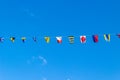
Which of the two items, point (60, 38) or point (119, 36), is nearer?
point (119, 36)

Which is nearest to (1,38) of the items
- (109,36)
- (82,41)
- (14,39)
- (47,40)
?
(14,39)

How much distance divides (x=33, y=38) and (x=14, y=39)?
174 centimetres

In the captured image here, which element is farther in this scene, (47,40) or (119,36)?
(47,40)

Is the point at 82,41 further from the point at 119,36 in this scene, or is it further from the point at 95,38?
the point at 119,36

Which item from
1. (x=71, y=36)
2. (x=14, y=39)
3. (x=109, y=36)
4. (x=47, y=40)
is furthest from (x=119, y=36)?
(x=14, y=39)

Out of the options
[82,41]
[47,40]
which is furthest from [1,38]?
[82,41]

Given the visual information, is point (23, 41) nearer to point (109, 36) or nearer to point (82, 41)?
point (82, 41)

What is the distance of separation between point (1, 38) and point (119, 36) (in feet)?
33.4

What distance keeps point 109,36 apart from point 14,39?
8.16 m

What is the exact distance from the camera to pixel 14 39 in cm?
3600

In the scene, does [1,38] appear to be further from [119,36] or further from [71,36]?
[119,36]

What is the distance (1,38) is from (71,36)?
6127 millimetres

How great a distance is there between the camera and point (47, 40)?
35.4 meters

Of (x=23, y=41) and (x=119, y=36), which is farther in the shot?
(x=23, y=41)
